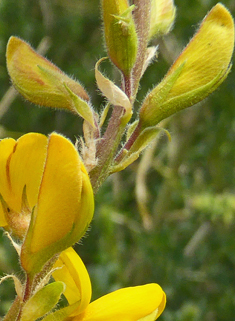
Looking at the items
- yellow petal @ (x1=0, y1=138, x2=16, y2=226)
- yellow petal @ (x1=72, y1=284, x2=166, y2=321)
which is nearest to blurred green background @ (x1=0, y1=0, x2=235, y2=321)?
yellow petal @ (x1=72, y1=284, x2=166, y2=321)

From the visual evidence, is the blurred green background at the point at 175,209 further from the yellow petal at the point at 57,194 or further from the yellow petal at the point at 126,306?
the yellow petal at the point at 57,194

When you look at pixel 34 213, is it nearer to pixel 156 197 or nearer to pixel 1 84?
pixel 156 197

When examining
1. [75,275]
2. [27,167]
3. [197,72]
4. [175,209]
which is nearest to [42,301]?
[75,275]

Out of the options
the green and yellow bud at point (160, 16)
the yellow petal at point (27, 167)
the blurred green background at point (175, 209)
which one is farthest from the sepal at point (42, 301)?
the blurred green background at point (175, 209)

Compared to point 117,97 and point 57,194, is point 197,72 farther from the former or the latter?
point 57,194

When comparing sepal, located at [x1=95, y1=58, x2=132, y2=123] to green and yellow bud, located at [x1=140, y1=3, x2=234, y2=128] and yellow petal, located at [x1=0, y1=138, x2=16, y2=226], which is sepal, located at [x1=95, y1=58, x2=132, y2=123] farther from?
yellow petal, located at [x1=0, y1=138, x2=16, y2=226]

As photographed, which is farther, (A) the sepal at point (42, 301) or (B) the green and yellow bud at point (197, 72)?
(B) the green and yellow bud at point (197, 72)
